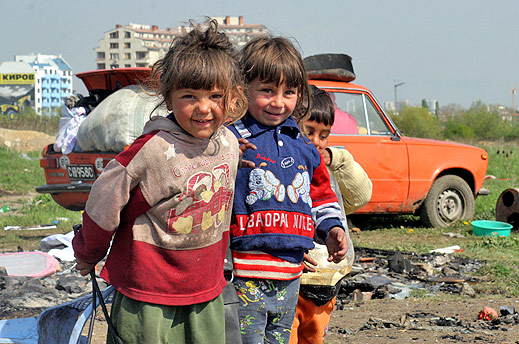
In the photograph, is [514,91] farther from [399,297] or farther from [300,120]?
[300,120]

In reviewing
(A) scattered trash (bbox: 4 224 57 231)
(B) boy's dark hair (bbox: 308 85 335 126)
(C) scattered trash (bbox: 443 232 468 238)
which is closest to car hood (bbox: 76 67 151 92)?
(A) scattered trash (bbox: 4 224 57 231)

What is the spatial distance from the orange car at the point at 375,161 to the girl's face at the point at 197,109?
567 centimetres

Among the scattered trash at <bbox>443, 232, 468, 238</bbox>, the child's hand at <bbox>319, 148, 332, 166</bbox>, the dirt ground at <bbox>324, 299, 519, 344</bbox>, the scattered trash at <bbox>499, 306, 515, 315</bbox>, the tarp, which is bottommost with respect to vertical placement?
the scattered trash at <bbox>443, 232, 468, 238</bbox>

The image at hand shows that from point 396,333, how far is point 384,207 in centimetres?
430

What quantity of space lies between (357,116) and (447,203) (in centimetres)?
198

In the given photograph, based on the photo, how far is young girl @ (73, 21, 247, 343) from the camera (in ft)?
6.41

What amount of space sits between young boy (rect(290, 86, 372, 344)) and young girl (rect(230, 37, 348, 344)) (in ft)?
0.96

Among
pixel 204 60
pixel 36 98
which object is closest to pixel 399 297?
pixel 204 60

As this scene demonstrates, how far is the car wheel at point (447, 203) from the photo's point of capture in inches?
357

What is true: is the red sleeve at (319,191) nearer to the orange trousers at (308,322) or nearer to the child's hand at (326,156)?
the child's hand at (326,156)

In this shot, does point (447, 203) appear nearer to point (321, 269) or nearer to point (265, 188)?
point (321, 269)

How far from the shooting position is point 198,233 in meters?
2.05

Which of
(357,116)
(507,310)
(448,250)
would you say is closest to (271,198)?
(507,310)

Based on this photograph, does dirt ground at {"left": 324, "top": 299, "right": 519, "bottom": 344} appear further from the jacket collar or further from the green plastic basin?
the green plastic basin
